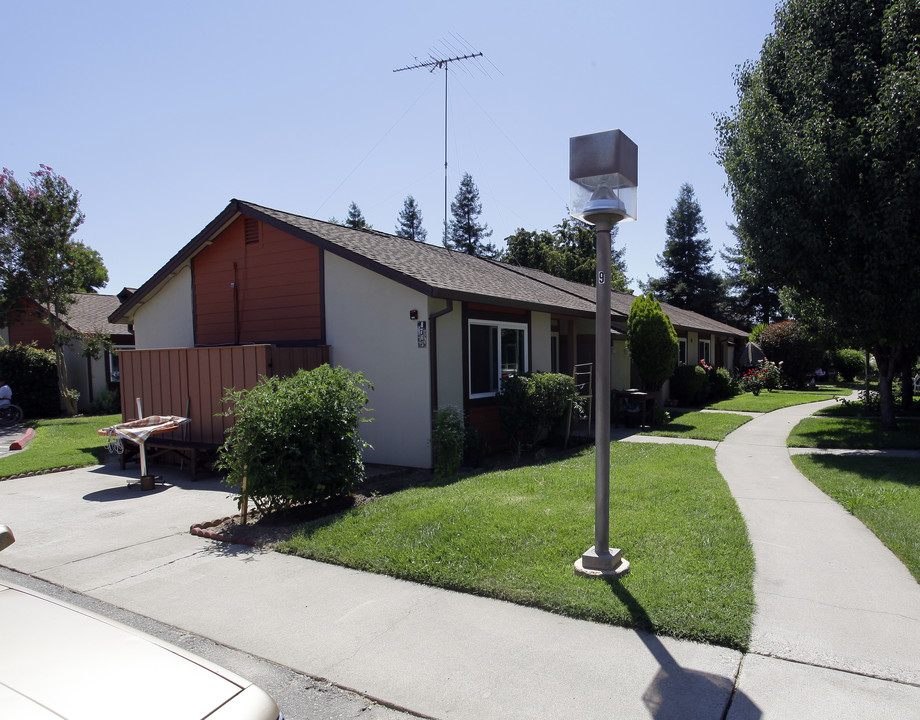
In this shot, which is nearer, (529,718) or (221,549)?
(529,718)

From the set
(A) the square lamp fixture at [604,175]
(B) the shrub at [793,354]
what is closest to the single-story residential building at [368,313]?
(A) the square lamp fixture at [604,175]

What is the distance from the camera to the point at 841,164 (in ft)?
35.4

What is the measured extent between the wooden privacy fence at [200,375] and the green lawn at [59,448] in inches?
47.1

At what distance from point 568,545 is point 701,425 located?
10261mm

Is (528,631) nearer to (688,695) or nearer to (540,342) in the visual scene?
(688,695)

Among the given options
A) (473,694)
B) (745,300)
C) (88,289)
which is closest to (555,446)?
(473,694)

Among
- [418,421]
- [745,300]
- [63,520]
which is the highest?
[745,300]

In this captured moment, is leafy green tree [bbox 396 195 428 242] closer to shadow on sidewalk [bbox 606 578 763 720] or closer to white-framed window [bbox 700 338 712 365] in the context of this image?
white-framed window [bbox 700 338 712 365]

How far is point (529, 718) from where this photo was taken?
314 cm

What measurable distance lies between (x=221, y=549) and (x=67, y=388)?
17.3 metres

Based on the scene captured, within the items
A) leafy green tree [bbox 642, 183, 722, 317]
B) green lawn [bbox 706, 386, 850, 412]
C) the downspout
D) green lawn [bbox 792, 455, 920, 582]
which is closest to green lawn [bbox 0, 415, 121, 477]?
the downspout

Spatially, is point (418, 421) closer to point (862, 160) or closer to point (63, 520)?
point (63, 520)

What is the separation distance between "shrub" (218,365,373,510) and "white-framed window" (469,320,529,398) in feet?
12.8

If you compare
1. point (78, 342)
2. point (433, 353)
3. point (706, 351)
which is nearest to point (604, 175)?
point (433, 353)
